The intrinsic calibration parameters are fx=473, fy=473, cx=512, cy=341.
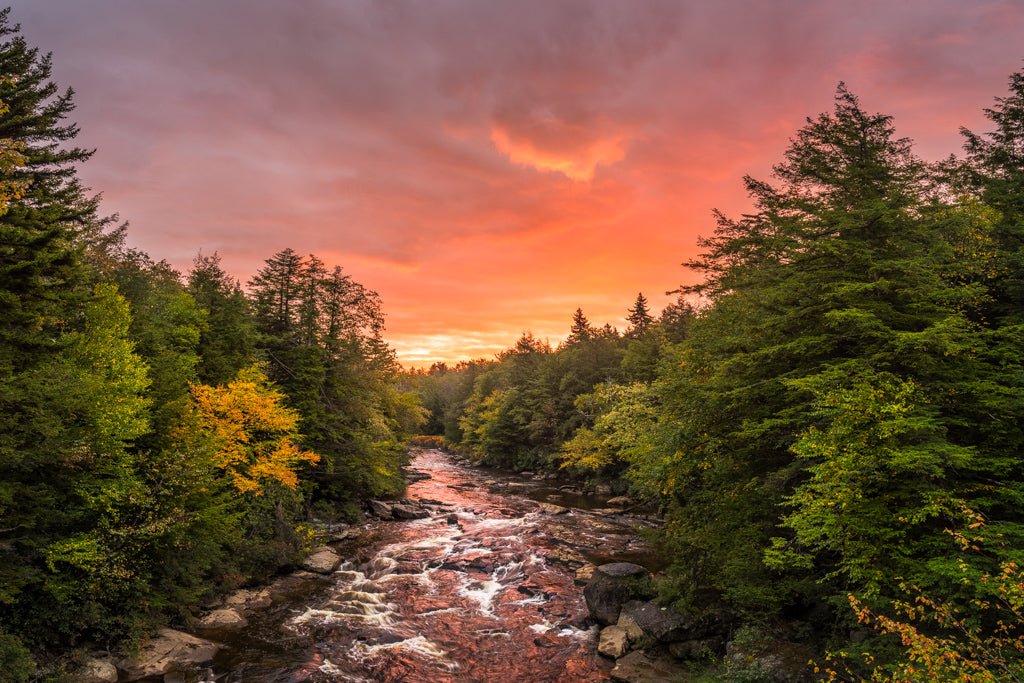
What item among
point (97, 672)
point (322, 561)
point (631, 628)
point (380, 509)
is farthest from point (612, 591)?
point (380, 509)

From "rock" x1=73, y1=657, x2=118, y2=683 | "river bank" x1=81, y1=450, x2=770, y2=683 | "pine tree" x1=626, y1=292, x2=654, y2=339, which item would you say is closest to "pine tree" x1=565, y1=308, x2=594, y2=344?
"pine tree" x1=626, y1=292, x2=654, y2=339

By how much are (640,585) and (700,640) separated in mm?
3005

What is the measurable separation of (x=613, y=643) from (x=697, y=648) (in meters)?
2.61

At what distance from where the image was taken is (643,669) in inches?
566

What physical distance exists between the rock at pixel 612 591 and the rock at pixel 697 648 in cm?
259

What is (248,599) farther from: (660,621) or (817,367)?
(817,367)

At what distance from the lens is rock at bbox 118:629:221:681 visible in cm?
1364

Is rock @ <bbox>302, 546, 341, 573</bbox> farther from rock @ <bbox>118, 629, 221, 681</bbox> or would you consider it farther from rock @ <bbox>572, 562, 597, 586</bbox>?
rock @ <bbox>572, 562, 597, 586</bbox>

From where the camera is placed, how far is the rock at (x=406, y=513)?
33.3 metres

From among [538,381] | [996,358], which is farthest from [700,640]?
[538,381]

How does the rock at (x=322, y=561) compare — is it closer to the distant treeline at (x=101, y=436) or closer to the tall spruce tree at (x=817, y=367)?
the distant treeline at (x=101, y=436)

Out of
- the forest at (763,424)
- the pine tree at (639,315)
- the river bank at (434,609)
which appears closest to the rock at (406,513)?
the river bank at (434,609)

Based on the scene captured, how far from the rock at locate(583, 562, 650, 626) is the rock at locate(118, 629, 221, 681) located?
1302 cm

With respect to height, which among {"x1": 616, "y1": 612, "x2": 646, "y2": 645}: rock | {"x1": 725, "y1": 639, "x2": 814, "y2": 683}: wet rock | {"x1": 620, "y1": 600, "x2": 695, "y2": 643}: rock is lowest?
{"x1": 616, "y1": 612, "x2": 646, "y2": 645}: rock
